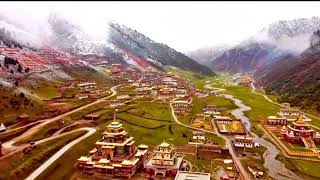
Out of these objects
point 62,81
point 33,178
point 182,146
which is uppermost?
point 62,81

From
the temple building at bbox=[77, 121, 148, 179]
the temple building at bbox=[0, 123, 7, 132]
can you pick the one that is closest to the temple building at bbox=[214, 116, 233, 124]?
the temple building at bbox=[77, 121, 148, 179]

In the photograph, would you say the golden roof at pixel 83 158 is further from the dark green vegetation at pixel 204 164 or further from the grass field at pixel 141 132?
the dark green vegetation at pixel 204 164

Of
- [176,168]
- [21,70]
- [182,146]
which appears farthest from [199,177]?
[21,70]

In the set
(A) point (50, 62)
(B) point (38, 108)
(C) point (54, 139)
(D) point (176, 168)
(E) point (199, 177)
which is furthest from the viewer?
(A) point (50, 62)

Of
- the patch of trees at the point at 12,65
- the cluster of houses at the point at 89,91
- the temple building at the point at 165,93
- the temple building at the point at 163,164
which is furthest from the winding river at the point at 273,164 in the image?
the patch of trees at the point at 12,65

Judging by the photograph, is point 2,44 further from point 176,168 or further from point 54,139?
point 176,168

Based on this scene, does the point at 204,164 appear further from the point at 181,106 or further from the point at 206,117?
the point at 181,106

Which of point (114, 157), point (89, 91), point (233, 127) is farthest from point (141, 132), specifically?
point (89, 91)

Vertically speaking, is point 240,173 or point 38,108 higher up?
point 38,108
